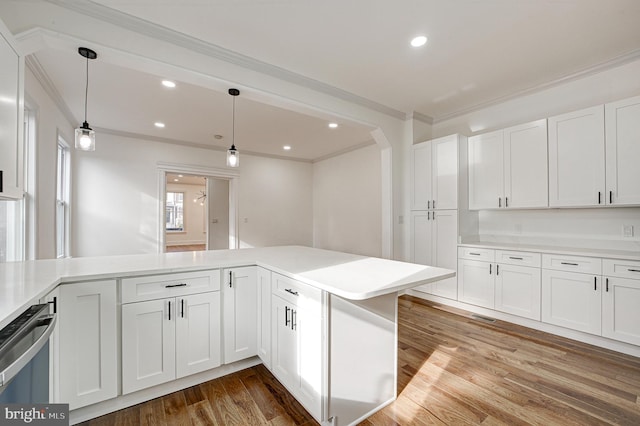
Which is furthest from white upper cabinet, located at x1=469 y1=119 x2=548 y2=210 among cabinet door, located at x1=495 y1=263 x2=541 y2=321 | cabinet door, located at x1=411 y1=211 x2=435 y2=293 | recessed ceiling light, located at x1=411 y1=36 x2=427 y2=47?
recessed ceiling light, located at x1=411 y1=36 x2=427 y2=47

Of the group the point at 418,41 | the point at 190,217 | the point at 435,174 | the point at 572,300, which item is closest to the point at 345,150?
the point at 435,174

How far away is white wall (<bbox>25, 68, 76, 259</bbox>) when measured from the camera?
268 centimetres

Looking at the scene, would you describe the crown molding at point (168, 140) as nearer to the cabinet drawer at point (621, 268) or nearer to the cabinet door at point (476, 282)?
the cabinet door at point (476, 282)

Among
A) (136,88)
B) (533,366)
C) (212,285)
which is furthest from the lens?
(136,88)

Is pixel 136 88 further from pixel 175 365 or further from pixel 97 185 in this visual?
pixel 175 365

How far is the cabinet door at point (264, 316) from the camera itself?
6.61 ft

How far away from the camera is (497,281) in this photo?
10.4 feet

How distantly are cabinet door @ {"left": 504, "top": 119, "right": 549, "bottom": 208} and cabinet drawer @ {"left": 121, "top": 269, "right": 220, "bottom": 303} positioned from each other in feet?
10.9

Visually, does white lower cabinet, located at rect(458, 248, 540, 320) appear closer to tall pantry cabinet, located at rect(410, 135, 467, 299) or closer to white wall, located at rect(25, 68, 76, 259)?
tall pantry cabinet, located at rect(410, 135, 467, 299)

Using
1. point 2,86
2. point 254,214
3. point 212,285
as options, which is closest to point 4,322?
point 212,285

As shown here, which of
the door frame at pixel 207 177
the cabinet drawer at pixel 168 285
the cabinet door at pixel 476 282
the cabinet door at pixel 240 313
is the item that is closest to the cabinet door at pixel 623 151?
the cabinet door at pixel 476 282

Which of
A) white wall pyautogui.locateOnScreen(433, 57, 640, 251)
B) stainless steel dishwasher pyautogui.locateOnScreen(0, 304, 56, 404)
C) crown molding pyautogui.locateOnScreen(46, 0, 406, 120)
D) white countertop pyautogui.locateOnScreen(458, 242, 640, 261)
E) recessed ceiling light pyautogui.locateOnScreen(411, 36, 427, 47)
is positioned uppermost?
recessed ceiling light pyautogui.locateOnScreen(411, 36, 427, 47)

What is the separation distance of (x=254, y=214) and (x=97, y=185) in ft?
8.87

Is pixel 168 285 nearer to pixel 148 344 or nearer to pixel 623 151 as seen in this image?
pixel 148 344
